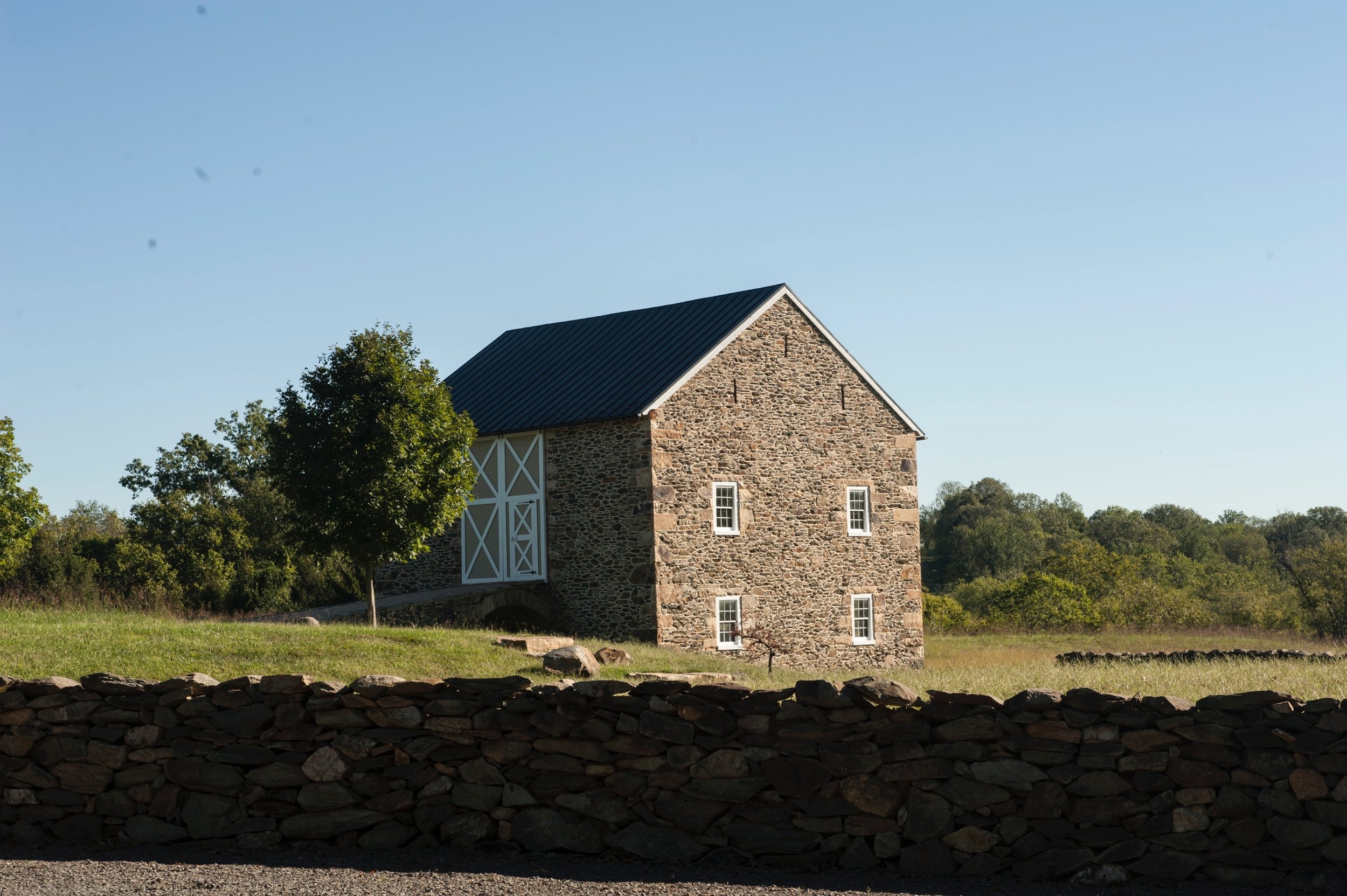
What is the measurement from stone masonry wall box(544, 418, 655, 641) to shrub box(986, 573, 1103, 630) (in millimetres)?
20079

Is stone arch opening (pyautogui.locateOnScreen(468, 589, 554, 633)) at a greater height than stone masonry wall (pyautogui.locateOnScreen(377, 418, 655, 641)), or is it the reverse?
stone masonry wall (pyautogui.locateOnScreen(377, 418, 655, 641))

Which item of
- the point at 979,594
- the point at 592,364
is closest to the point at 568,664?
the point at 592,364

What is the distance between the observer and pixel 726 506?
27672 millimetres

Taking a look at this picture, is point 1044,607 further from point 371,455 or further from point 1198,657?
point 371,455

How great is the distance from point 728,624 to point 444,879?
18.9 m

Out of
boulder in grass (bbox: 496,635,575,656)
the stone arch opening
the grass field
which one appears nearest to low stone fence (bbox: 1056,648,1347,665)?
the grass field

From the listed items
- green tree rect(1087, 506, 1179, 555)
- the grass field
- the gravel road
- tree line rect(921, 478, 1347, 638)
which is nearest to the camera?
the gravel road

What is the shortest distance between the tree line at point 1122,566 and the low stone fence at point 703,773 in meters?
31.4

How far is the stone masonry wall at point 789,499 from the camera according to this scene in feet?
88.0

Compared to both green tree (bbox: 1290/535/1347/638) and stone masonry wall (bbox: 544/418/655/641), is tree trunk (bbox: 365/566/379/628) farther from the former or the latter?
green tree (bbox: 1290/535/1347/638)

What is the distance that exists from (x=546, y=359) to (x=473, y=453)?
11.1ft

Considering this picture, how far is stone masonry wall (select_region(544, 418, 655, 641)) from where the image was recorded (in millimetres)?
26375

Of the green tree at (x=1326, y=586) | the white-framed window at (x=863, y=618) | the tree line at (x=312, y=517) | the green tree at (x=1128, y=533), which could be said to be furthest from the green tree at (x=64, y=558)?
the green tree at (x=1128, y=533)

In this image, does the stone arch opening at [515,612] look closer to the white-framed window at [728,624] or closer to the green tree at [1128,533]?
the white-framed window at [728,624]
